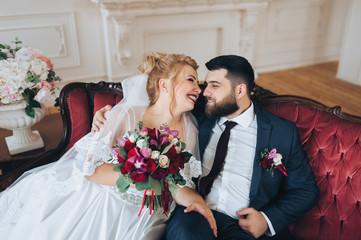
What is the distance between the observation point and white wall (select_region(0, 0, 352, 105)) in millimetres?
4219

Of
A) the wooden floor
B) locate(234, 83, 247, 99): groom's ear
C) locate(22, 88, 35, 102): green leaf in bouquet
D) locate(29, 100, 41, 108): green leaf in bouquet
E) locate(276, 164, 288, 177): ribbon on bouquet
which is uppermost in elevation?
locate(234, 83, 247, 99): groom's ear

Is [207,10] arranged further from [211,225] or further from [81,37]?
[211,225]

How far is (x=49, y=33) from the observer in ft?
14.0

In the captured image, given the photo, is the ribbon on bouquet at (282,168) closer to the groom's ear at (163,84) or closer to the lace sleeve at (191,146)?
the lace sleeve at (191,146)

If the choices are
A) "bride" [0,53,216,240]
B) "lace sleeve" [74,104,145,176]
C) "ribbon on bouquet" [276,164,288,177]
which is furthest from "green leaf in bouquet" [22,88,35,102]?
"ribbon on bouquet" [276,164,288,177]

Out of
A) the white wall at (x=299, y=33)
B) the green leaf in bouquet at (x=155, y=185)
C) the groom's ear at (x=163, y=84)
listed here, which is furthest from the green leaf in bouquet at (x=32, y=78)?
the white wall at (x=299, y=33)

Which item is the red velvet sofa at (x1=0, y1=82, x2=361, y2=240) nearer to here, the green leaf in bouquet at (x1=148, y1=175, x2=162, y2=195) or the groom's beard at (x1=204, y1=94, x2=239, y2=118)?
the groom's beard at (x1=204, y1=94, x2=239, y2=118)

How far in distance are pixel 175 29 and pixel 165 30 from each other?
16cm

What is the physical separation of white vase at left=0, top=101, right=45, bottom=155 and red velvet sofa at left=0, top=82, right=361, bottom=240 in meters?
0.27

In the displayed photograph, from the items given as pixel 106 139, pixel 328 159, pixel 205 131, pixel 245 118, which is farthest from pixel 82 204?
pixel 328 159

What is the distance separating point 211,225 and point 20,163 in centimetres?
142

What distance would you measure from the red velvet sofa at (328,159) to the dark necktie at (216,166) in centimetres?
42

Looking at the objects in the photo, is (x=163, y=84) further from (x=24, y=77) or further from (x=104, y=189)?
(x=24, y=77)

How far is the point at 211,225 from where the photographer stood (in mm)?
1660
